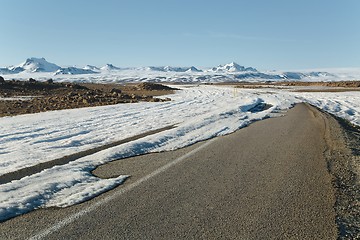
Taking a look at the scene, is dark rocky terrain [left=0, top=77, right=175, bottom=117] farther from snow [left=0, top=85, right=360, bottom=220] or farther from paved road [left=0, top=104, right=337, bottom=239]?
paved road [left=0, top=104, right=337, bottom=239]

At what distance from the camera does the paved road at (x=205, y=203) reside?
4617mm

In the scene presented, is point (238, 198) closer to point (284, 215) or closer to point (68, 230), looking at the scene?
point (284, 215)

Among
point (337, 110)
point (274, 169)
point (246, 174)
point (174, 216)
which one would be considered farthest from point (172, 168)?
point (337, 110)

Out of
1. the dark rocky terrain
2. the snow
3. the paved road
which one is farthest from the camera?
the dark rocky terrain

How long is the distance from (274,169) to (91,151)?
4.85m

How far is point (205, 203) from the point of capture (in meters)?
5.62

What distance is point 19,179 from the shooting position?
7.07m

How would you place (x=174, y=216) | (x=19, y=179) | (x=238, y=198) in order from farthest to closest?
1. (x=19, y=179)
2. (x=238, y=198)
3. (x=174, y=216)

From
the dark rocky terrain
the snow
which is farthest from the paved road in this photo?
the dark rocky terrain

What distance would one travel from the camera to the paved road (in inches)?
182

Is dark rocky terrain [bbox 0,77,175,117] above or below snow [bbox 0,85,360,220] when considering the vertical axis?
below

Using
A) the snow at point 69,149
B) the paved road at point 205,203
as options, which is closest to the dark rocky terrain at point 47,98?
the snow at point 69,149

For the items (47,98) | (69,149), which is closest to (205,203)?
(69,149)

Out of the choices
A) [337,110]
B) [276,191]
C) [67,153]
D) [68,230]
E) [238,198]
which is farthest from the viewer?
[337,110]
